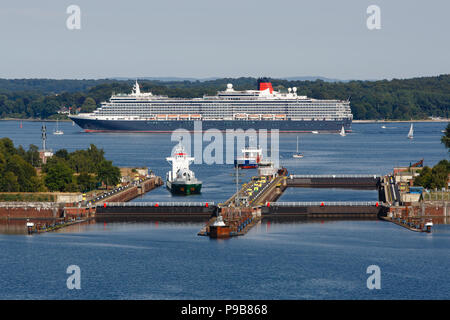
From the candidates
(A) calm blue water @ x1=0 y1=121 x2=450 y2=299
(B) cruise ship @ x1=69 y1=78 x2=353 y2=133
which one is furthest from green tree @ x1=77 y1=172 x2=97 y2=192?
(B) cruise ship @ x1=69 y1=78 x2=353 y2=133

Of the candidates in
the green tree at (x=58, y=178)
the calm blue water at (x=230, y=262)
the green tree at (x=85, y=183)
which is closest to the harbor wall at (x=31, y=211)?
the calm blue water at (x=230, y=262)

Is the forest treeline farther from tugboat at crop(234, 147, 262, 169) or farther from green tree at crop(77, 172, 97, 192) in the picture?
tugboat at crop(234, 147, 262, 169)

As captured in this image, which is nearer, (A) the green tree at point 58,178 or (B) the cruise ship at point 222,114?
(A) the green tree at point 58,178

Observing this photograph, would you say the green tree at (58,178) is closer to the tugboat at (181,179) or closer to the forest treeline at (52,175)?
the forest treeline at (52,175)

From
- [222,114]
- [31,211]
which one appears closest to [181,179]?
[31,211]
